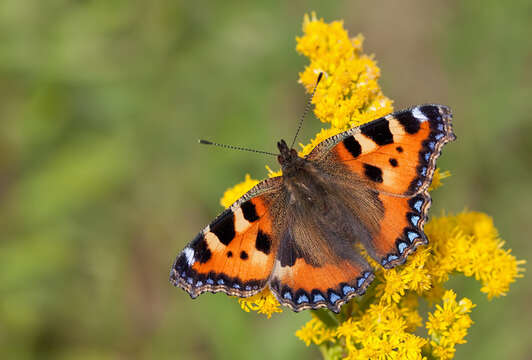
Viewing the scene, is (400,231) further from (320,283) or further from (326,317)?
(326,317)

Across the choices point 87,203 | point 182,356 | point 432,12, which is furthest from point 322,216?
point 432,12

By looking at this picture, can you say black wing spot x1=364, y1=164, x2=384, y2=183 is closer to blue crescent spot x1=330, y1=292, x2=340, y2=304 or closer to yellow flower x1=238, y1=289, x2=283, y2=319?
blue crescent spot x1=330, y1=292, x2=340, y2=304

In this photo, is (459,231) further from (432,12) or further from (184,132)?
(432,12)

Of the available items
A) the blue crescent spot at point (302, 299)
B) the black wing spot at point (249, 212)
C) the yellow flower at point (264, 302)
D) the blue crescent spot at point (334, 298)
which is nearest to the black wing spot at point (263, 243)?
the black wing spot at point (249, 212)

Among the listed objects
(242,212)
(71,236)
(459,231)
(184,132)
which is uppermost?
(184,132)

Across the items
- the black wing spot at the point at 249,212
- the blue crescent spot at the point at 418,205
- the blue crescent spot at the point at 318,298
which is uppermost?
the black wing spot at the point at 249,212

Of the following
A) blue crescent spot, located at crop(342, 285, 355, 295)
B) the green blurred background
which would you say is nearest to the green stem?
blue crescent spot, located at crop(342, 285, 355, 295)

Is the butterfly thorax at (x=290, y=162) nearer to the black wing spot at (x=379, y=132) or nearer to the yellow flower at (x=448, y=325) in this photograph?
the black wing spot at (x=379, y=132)

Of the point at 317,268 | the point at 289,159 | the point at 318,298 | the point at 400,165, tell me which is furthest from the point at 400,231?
the point at 289,159
